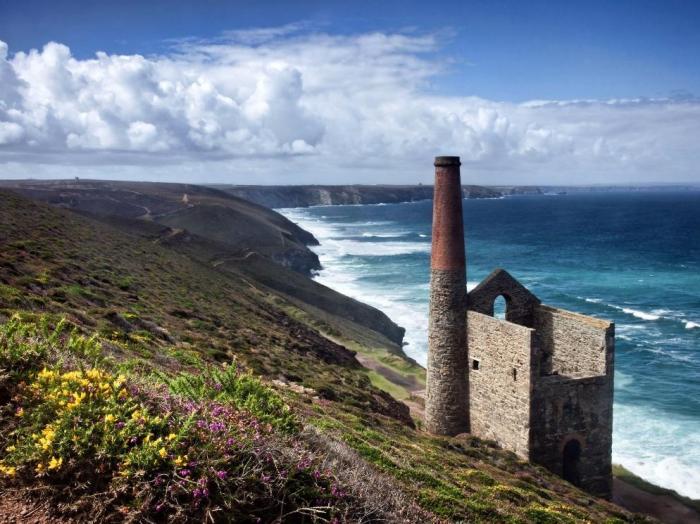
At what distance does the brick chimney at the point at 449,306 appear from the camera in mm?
22844

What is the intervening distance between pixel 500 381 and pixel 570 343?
11.6 ft

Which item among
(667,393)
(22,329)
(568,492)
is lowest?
(667,393)

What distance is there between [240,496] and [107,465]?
1.63m

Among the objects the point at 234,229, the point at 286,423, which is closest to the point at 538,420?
the point at 286,423

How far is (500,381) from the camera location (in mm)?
21141

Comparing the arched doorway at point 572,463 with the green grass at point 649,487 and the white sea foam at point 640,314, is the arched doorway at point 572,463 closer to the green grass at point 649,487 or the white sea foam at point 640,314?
the green grass at point 649,487

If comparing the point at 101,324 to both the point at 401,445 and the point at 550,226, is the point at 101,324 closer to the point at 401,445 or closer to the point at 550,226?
the point at 401,445

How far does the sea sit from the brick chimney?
10.9 m

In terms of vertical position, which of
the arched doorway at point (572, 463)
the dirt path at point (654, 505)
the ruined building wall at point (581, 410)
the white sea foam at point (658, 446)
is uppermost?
the ruined building wall at point (581, 410)

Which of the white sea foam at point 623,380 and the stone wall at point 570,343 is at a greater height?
the stone wall at point 570,343

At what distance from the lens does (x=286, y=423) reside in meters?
8.69

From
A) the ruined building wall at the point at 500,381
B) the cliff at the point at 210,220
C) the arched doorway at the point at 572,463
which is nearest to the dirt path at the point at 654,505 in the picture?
the arched doorway at the point at 572,463

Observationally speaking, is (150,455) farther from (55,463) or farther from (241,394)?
(241,394)

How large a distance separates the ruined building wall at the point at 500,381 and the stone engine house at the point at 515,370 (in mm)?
38
